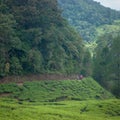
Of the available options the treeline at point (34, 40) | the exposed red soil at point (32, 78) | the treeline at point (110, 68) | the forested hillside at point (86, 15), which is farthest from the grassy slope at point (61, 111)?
the forested hillside at point (86, 15)

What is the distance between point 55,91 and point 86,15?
10097 cm

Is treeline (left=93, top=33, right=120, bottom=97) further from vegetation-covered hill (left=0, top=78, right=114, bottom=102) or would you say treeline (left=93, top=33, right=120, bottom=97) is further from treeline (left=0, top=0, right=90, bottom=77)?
treeline (left=0, top=0, right=90, bottom=77)

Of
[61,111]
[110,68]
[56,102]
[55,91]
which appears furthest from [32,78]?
[110,68]

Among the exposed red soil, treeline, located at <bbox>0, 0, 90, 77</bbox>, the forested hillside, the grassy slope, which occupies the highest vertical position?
the forested hillside

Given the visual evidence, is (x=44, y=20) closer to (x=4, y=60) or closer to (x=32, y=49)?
(x=32, y=49)

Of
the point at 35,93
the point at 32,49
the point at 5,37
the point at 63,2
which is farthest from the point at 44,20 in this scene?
the point at 63,2

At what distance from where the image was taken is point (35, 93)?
43906 millimetres

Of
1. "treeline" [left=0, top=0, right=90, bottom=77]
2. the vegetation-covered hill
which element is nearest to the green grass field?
the vegetation-covered hill

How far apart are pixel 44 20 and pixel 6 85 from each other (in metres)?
14.4

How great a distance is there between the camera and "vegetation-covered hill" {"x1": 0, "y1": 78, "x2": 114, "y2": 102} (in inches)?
1677

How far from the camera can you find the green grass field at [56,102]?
32875mm

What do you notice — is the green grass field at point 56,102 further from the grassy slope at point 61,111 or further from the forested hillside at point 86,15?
the forested hillside at point 86,15

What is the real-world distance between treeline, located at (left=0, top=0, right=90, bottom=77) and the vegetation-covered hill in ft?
8.51

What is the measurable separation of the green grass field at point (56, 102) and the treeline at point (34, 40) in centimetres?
313
